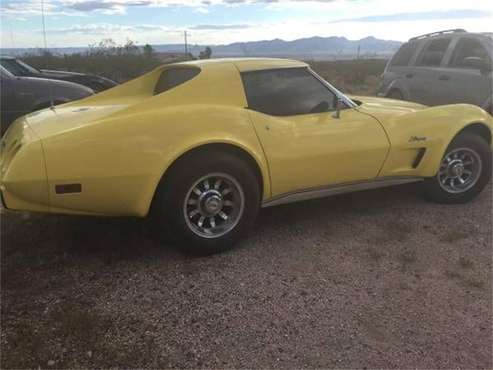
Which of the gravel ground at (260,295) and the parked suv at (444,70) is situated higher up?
the parked suv at (444,70)

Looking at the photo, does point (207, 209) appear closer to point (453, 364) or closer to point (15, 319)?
point (15, 319)

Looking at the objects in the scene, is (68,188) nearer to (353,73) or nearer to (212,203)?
(212,203)

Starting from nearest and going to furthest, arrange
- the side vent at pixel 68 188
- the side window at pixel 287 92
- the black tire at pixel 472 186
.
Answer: the side vent at pixel 68 188
the side window at pixel 287 92
the black tire at pixel 472 186

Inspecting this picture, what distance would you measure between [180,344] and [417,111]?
312cm

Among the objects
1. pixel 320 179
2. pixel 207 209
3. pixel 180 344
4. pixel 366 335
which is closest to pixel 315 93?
pixel 320 179

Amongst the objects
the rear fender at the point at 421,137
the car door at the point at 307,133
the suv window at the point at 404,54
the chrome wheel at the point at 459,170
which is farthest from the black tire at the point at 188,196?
the suv window at the point at 404,54

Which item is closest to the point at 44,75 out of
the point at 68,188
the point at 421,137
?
the point at 68,188

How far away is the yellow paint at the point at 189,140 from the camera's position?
3.24m

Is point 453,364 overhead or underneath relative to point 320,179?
underneath

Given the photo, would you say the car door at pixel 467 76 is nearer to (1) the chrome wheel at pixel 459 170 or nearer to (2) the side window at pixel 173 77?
(1) the chrome wheel at pixel 459 170

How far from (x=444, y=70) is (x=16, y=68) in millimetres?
7411

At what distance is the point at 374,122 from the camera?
170 inches

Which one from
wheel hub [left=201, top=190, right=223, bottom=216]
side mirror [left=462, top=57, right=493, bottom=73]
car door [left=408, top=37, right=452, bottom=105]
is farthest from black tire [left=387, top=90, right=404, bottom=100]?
wheel hub [left=201, top=190, right=223, bottom=216]

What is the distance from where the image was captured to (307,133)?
156 inches
